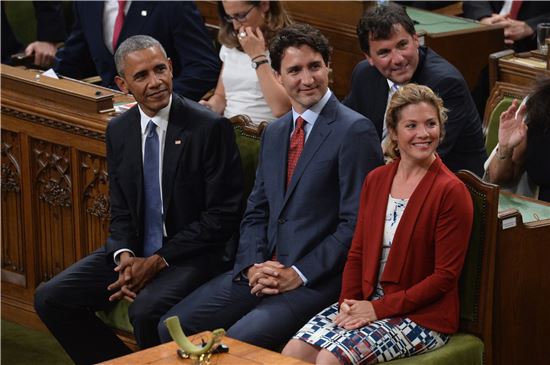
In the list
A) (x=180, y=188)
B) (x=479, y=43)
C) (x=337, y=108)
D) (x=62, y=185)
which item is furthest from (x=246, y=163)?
(x=479, y=43)

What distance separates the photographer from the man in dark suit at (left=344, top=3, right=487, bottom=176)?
4.40 metres

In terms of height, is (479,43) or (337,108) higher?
(337,108)

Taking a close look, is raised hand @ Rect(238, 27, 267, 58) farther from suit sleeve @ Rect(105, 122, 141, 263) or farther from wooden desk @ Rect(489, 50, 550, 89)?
wooden desk @ Rect(489, 50, 550, 89)

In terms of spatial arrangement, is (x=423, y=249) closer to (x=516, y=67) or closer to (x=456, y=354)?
(x=456, y=354)

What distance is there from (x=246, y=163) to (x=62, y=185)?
955 mm

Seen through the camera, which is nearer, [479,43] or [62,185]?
[62,185]

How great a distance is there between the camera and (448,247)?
12.4 ft

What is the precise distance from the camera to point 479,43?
6.79 m

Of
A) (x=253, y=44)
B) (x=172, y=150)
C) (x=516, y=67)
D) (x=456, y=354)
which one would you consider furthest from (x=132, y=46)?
(x=516, y=67)

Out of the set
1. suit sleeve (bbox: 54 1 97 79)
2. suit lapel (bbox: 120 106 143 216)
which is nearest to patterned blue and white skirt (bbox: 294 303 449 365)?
suit lapel (bbox: 120 106 143 216)

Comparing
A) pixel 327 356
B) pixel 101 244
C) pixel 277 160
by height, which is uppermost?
pixel 277 160

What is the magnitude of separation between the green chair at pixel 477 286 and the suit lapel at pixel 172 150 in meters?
1.10

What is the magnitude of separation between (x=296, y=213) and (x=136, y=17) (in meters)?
2.08

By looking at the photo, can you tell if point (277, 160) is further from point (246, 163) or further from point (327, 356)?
point (327, 356)
